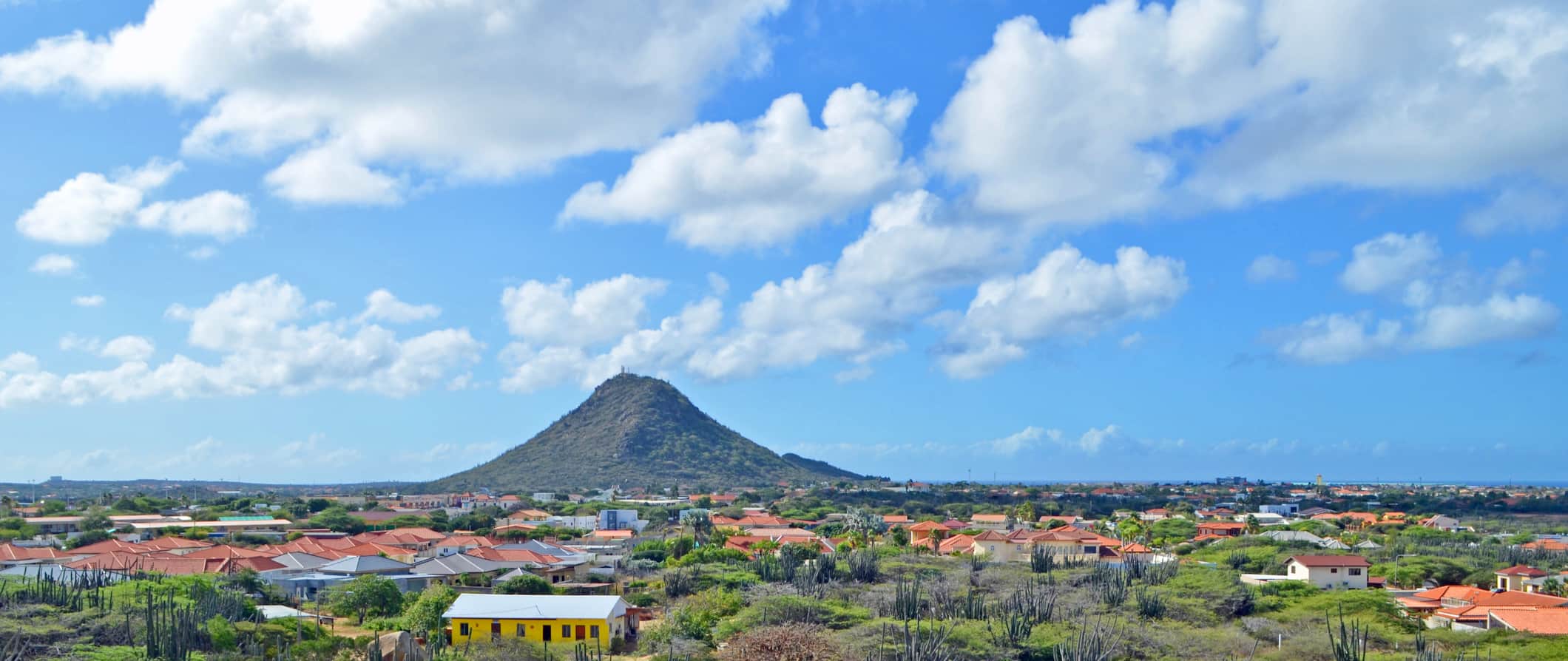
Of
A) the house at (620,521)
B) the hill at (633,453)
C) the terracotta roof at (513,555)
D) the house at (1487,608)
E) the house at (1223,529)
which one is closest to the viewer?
the house at (1487,608)

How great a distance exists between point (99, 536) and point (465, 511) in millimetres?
33583

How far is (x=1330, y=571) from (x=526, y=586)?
27689mm

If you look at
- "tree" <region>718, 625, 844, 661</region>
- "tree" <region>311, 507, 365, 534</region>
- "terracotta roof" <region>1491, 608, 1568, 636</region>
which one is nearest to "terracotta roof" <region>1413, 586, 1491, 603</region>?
"terracotta roof" <region>1491, 608, 1568, 636</region>

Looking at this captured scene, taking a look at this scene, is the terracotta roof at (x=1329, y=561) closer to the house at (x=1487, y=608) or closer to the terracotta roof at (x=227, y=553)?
the house at (x=1487, y=608)

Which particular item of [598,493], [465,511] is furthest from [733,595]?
[598,493]

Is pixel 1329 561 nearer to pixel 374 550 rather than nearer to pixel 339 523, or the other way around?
pixel 374 550

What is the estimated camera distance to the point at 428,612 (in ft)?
110

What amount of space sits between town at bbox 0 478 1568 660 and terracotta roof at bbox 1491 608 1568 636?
11cm

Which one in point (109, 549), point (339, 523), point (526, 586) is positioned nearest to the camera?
point (526, 586)

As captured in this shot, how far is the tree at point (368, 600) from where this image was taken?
37.9 meters

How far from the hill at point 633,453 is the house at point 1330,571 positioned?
103 metres

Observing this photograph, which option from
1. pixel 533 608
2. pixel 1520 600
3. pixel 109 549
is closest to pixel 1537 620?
pixel 1520 600

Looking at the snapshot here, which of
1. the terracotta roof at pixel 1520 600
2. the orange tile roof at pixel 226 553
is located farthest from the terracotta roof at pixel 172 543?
the terracotta roof at pixel 1520 600

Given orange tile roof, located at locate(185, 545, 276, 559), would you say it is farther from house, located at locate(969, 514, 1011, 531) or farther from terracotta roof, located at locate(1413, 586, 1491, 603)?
terracotta roof, located at locate(1413, 586, 1491, 603)
